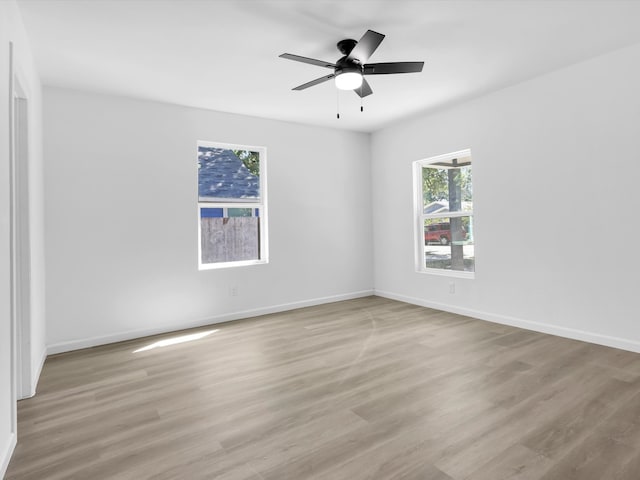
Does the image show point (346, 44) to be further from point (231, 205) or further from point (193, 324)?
point (193, 324)

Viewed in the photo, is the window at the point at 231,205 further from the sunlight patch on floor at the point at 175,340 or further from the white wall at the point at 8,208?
the white wall at the point at 8,208

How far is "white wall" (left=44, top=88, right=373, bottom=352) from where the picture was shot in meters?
3.67

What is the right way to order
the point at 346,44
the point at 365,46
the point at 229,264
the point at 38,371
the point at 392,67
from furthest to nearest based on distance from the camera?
the point at 229,264 → the point at 38,371 → the point at 346,44 → the point at 392,67 → the point at 365,46

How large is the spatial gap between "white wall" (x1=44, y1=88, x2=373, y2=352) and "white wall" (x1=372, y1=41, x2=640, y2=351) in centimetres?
185

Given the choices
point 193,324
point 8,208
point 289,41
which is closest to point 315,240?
point 193,324

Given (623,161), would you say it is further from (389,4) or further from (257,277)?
(257,277)

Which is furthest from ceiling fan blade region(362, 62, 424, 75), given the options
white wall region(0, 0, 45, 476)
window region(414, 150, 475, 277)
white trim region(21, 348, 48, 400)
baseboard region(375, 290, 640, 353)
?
white trim region(21, 348, 48, 400)

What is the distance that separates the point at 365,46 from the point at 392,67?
0.32m

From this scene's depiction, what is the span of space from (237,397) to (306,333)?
60.1 inches

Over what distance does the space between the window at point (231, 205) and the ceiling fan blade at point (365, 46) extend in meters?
2.43

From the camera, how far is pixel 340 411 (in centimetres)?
228

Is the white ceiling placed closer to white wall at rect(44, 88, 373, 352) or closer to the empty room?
the empty room

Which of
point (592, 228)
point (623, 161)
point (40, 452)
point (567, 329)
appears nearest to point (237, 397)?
point (40, 452)

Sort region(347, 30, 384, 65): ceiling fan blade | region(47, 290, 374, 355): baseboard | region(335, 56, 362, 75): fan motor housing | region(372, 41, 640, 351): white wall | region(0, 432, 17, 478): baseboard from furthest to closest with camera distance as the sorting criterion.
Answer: region(47, 290, 374, 355): baseboard, region(372, 41, 640, 351): white wall, region(335, 56, 362, 75): fan motor housing, region(347, 30, 384, 65): ceiling fan blade, region(0, 432, 17, 478): baseboard
